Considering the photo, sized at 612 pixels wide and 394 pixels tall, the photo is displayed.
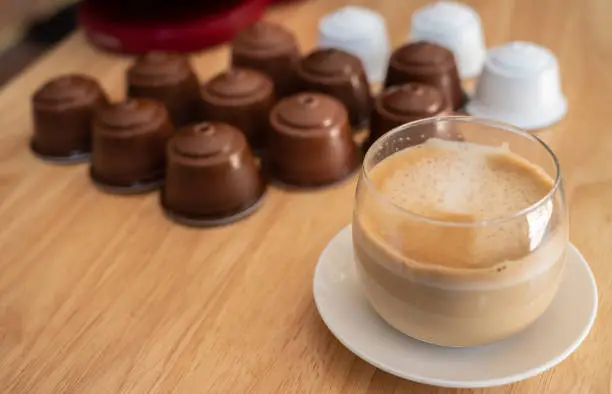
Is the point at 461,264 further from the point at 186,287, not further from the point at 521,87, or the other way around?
the point at 521,87

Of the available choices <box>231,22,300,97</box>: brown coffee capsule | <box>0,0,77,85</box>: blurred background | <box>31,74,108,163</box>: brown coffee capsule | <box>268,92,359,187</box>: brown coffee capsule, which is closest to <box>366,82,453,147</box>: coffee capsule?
<box>268,92,359,187</box>: brown coffee capsule

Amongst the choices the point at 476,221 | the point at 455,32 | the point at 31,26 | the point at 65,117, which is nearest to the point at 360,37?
the point at 455,32

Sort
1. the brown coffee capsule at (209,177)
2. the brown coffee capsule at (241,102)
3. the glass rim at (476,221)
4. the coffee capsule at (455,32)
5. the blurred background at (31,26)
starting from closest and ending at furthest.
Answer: the glass rim at (476,221)
the brown coffee capsule at (209,177)
the brown coffee capsule at (241,102)
the coffee capsule at (455,32)
the blurred background at (31,26)

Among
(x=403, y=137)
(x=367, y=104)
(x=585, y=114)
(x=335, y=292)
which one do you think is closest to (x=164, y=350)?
(x=335, y=292)

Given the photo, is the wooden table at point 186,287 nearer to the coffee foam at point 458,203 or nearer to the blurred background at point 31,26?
the coffee foam at point 458,203

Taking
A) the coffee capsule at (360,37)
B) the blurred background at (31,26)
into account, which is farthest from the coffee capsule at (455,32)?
the blurred background at (31,26)

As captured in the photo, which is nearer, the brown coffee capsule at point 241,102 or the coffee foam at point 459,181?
the coffee foam at point 459,181

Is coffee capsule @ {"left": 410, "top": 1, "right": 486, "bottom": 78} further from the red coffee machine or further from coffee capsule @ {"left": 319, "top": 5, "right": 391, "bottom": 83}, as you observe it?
the red coffee machine
